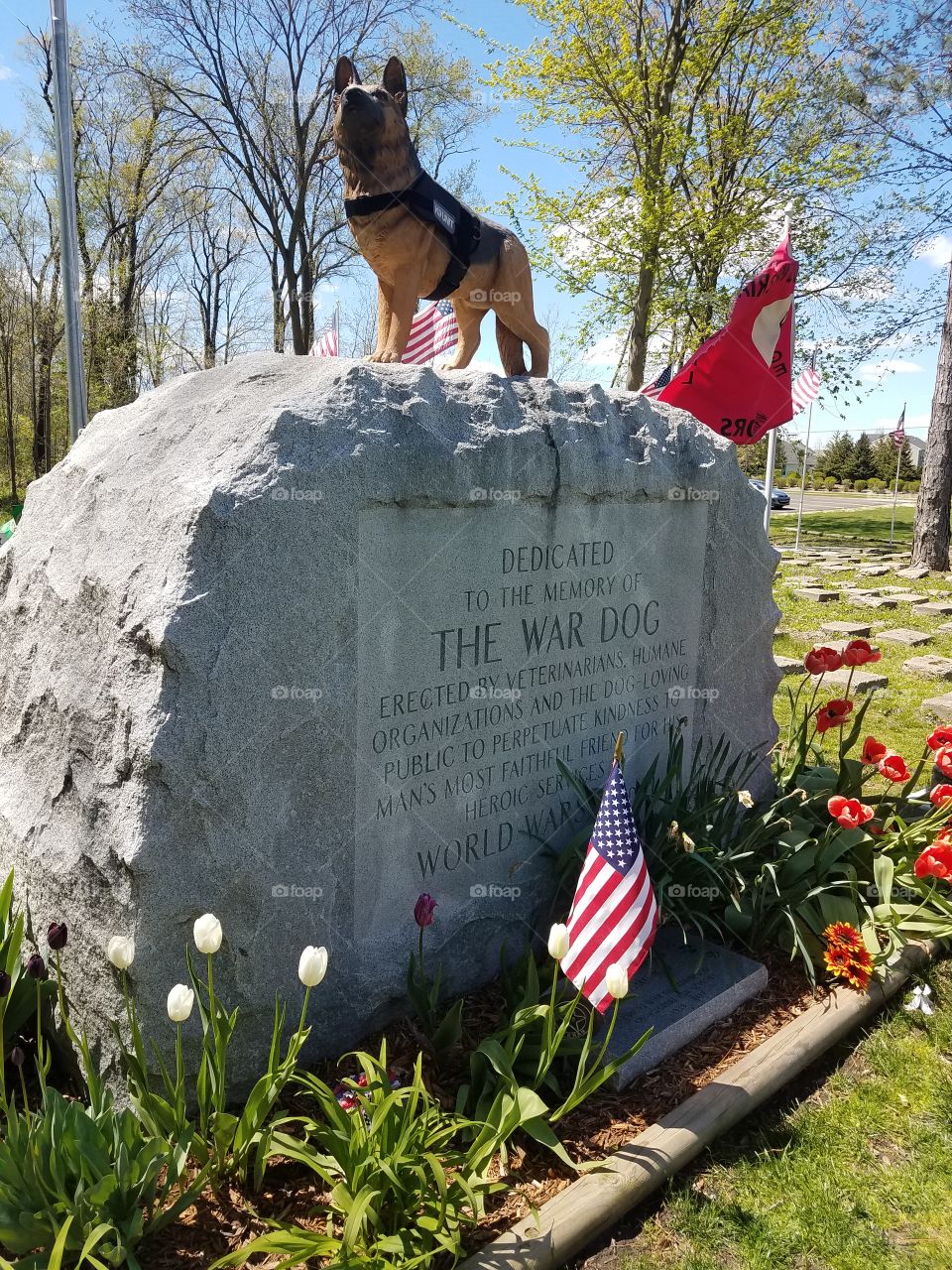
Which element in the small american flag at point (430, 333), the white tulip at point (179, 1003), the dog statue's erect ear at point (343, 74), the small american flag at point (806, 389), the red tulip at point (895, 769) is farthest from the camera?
the small american flag at point (806, 389)

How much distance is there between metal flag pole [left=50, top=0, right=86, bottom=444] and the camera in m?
8.62

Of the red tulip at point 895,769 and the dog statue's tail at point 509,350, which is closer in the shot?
the red tulip at point 895,769

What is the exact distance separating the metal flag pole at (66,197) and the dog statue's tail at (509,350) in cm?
548

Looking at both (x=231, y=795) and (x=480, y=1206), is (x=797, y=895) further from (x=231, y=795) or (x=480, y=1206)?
(x=231, y=795)

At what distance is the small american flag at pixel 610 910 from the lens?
269cm

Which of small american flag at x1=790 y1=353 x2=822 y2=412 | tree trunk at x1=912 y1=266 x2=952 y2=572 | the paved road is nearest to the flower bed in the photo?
small american flag at x1=790 y1=353 x2=822 y2=412

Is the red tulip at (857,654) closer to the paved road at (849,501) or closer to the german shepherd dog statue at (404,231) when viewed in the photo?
the german shepherd dog statue at (404,231)

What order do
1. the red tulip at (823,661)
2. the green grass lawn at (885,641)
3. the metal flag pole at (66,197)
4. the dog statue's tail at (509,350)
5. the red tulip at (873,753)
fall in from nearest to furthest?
1. the red tulip at (873,753)
2. the dog statue's tail at (509,350)
3. the red tulip at (823,661)
4. the green grass lawn at (885,641)
5. the metal flag pole at (66,197)

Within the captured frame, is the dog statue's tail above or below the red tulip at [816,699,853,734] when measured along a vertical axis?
above

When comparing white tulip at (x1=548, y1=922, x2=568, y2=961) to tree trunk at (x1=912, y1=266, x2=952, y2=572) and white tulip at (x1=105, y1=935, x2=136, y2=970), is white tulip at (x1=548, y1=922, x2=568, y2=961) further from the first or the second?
tree trunk at (x1=912, y1=266, x2=952, y2=572)

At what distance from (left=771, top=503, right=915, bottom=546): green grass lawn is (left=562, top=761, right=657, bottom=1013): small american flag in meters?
19.1

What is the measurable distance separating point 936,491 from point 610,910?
13.5 m

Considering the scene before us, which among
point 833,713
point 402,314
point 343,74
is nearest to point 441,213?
point 402,314

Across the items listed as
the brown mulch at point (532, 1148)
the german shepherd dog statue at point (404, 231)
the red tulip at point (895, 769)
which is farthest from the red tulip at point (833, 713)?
the german shepherd dog statue at point (404, 231)
